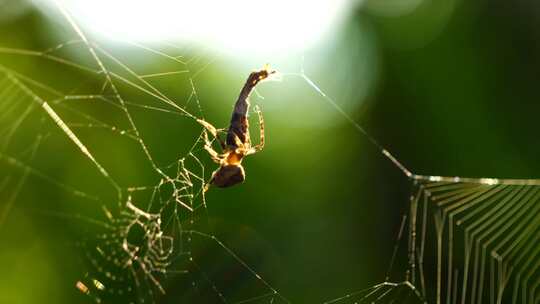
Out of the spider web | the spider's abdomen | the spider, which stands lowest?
the spider web

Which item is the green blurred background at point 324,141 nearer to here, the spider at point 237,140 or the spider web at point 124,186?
the spider web at point 124,186

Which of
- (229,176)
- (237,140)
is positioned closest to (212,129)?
(237,140)

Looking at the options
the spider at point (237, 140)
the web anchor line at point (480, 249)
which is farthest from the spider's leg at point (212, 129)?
the web anchor line at point (480, 249)

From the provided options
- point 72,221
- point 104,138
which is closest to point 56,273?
point 72,221

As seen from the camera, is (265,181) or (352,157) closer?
(265,181)

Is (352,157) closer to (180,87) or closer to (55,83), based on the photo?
(180,87)

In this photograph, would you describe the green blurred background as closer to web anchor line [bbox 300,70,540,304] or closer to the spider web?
the spider web

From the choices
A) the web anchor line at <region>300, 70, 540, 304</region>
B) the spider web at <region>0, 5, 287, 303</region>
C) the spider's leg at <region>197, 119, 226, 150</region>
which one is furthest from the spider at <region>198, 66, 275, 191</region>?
the web anchor line at <region>300, 70, 540, 304</region>
